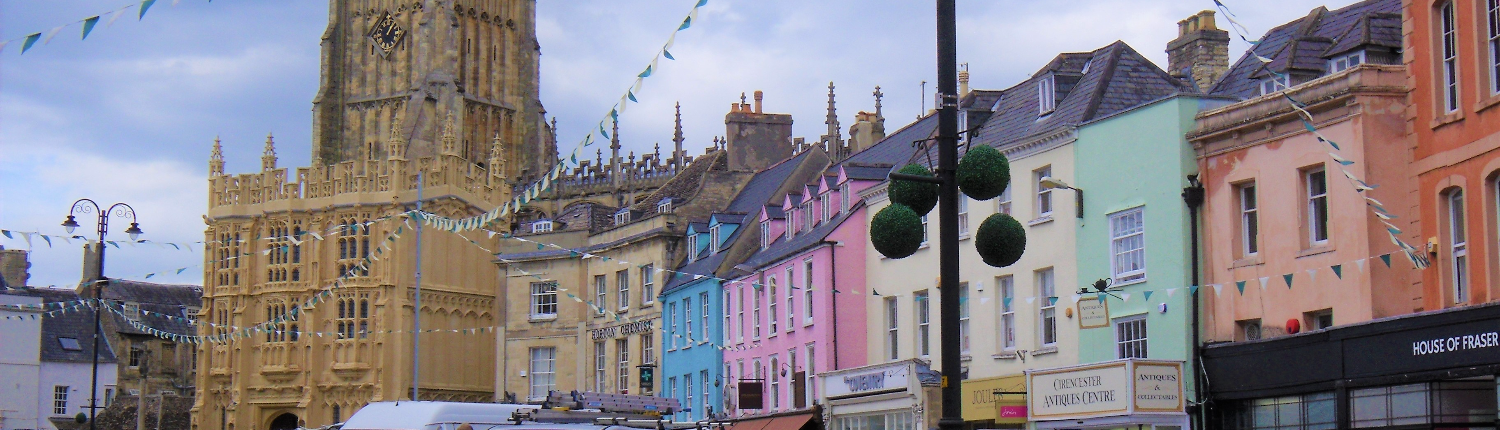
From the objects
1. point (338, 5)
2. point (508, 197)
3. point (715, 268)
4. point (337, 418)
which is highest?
point (338, 5)

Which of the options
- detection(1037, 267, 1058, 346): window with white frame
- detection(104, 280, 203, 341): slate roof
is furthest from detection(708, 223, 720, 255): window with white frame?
detection(104, 280, 203, 341): slate roof

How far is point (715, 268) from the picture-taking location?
4247cm

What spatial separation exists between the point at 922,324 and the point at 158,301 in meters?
60.0

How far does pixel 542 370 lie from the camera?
50.6m

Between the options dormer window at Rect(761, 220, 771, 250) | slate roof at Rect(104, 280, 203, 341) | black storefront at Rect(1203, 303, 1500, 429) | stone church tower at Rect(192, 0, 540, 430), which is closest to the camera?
black storefront at Rect(1203, 303, 1500, 429)

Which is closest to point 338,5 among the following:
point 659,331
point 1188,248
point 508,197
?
point 508,197

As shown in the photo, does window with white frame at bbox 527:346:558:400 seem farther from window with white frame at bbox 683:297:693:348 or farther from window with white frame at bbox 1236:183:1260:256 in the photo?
window with white frame at bbox 1236:183:1260:256

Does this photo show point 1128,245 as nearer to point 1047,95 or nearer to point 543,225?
point 1047,95

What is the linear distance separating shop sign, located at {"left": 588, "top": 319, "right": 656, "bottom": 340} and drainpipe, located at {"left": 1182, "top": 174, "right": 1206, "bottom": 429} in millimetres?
22436

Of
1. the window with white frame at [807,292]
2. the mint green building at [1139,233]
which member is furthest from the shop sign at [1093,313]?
the window with white frame at [807,292]

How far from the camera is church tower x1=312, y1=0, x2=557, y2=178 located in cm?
8294

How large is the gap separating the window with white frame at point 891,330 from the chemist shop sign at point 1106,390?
604 cm

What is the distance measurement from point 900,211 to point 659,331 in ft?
106

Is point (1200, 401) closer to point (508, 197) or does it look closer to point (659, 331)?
point (659, 331)
